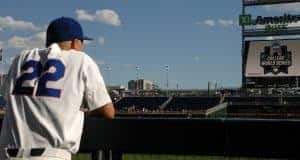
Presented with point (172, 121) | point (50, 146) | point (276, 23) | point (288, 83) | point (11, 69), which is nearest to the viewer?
point (50, 146)

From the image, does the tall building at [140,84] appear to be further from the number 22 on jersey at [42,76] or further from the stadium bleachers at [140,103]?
the number 22 on jersey at [42,76]

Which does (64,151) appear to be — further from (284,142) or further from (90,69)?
(284,142)

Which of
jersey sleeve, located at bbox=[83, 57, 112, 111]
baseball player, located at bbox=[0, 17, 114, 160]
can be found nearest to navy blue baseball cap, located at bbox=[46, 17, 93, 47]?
baseball player, located at bbox=[0, 17, 114, 160]

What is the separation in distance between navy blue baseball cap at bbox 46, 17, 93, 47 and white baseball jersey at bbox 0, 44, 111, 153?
70mm

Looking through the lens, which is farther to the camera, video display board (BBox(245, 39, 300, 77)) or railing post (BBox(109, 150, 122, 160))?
video display board (BBox(245, 39, 300, 77))

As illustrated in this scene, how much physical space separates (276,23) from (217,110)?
9781mm

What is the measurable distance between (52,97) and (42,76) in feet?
0.40

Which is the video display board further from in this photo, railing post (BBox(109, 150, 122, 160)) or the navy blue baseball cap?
the navy blue baseball cap

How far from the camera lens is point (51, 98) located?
3.31 m

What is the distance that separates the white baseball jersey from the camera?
10.8 ft

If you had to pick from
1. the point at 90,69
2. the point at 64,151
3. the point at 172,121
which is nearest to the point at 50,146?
the point at 64,151

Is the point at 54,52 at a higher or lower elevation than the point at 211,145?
higher

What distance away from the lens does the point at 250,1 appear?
5412 centimetres

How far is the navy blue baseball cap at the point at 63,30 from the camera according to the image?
3.42 meters
